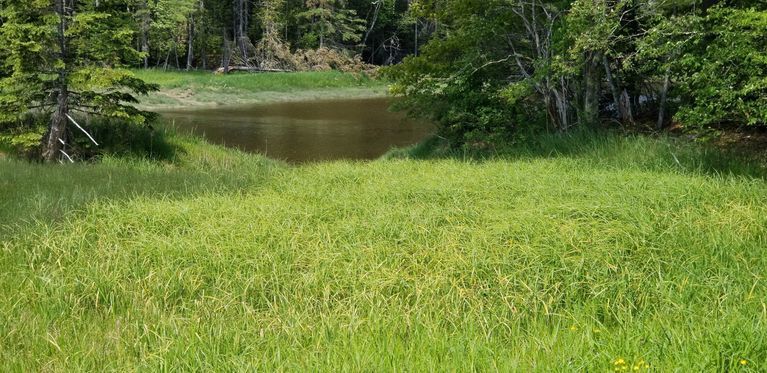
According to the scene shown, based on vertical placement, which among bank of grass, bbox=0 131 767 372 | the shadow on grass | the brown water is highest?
the shadow on grass

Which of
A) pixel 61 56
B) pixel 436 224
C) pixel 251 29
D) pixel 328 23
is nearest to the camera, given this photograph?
pixel 436 224

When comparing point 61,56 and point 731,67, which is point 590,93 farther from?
point 61,56

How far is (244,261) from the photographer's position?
5.02 m

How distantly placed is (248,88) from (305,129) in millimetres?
15738

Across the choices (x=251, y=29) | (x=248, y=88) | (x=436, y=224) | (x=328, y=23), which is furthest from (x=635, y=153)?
(x=251, y=29)

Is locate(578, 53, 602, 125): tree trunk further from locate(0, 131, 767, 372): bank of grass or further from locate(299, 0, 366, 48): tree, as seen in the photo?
locate(299, 0, 366, 48): tree

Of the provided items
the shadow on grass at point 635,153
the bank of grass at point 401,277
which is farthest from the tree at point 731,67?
the bank of grass at point 401,277

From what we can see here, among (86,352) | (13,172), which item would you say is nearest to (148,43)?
(13,172)

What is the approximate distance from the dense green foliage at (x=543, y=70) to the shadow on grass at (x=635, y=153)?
2.29 ft

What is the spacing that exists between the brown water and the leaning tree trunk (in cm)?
556

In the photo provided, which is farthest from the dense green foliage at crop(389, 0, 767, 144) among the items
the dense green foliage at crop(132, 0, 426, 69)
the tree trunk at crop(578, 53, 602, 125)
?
the dense green foliage at crop(132, 0, 426, 69)

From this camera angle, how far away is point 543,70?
10.4 m

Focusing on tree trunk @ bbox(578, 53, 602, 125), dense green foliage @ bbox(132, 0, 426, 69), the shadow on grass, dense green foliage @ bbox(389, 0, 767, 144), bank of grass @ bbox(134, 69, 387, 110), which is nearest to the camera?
the shadow on grass

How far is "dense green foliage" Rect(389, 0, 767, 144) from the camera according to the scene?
378 inches
